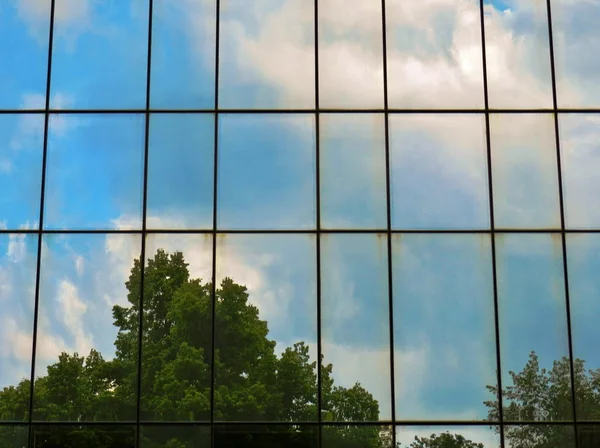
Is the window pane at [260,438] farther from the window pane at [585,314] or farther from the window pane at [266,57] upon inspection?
the window pane at [266,57]

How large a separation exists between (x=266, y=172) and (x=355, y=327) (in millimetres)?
2848

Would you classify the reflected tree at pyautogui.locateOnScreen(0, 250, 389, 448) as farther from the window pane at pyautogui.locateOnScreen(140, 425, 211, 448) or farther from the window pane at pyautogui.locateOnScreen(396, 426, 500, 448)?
the window pane at pyautogui.locateOnScreen(396, 426, 500, 448)

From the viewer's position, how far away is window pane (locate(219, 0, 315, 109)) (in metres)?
13.6

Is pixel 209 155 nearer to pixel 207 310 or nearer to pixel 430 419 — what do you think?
pixel 207 310

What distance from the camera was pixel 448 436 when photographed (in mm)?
12492

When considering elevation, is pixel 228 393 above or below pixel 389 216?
below

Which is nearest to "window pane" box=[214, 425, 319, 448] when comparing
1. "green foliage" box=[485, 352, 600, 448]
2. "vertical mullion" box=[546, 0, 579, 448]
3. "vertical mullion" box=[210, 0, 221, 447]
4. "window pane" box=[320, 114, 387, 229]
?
"vertical mullion" box=[210, 0, 221, 447]

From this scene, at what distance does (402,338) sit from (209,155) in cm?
424

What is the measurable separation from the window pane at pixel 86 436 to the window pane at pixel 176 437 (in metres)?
0.25

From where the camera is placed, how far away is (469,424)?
12.5 m

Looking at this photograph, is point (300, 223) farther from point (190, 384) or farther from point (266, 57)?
point (190, 384)

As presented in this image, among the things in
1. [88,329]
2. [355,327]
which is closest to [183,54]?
[88,329]

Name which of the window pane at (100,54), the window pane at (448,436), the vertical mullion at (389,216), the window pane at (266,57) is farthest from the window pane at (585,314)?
the window pane at (100,54)

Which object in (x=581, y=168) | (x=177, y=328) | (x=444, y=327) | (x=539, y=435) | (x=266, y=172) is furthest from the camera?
(x=581, y=168)
